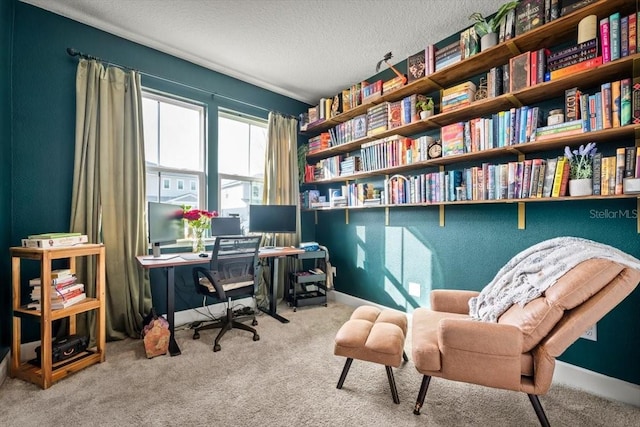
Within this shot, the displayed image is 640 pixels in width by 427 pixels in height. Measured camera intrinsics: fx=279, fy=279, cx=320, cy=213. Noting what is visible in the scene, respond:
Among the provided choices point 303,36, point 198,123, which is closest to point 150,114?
point 198,123

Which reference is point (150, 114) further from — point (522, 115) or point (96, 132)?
point (522, 115)

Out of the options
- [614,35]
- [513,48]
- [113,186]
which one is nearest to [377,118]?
[513,48]

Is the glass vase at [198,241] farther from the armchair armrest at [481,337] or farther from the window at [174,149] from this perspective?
the armchair armrest at [481,337]

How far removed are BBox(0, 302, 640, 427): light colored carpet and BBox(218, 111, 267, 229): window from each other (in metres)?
1.79

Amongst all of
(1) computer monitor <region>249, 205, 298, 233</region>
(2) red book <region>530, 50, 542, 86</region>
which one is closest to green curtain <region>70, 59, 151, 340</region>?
(1) computer monitor <region>249, 205, 298, 233</region>

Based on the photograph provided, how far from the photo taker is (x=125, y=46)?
2.61 m

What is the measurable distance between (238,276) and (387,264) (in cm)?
161

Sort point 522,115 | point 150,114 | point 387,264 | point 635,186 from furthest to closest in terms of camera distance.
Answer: point 387,264
point 150,114
point 522,115
point 635,186

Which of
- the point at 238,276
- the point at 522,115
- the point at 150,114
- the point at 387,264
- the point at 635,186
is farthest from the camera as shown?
the point at 387,264

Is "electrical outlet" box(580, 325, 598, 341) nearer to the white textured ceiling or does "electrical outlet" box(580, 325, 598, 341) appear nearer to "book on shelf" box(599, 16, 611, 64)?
"book on shelf" box(599, 16, 611, 64)

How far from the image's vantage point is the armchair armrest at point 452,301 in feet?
Result: 6.46

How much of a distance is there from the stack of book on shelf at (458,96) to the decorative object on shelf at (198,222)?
2440 millimetres

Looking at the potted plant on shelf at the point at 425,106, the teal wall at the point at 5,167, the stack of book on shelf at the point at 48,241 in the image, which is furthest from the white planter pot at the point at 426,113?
the teal wall at the point at 5,167

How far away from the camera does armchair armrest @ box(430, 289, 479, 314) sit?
1.97 meters
